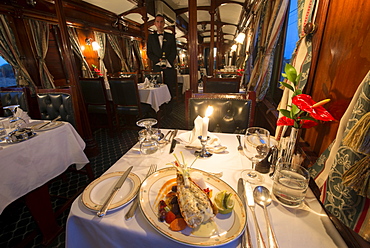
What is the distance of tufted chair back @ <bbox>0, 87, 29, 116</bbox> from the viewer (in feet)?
6.84

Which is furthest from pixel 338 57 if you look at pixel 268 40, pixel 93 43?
pixel 93 43

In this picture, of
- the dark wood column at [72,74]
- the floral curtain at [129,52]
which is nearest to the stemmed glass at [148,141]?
the dark wood column at [72,74]

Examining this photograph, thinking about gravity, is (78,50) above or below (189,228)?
above

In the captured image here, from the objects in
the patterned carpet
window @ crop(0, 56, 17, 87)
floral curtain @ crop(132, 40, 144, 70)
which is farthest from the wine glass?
floral curtain @ crop(132, 40, 144, 70)

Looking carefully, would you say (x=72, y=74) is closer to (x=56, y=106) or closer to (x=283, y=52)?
(x=56, y=106)

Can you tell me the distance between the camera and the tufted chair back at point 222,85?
2857mm

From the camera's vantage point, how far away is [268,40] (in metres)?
Result: 2.82

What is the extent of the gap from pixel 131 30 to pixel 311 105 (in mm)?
8733

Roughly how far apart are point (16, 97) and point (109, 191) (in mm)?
2464

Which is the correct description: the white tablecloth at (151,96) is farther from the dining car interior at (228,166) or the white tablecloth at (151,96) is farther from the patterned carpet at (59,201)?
the dining car interior at (228,166)

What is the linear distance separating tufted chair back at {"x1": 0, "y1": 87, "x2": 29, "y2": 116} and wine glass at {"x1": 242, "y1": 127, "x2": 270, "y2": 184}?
106 inches

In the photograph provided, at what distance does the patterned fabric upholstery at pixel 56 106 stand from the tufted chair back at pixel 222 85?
2.07m

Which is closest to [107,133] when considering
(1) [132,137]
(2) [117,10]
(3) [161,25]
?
(1) [132,137]

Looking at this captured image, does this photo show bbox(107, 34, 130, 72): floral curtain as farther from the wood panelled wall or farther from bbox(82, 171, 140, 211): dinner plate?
bbox(82, 171, 140, 211): dinner plate
